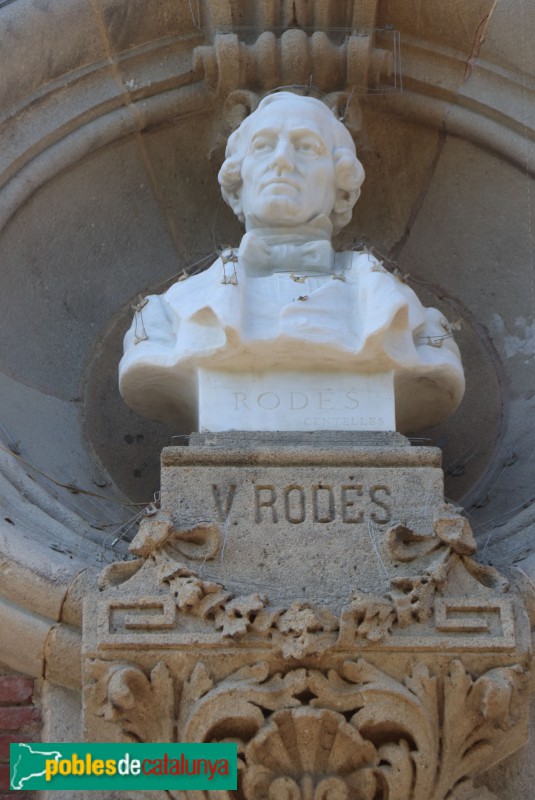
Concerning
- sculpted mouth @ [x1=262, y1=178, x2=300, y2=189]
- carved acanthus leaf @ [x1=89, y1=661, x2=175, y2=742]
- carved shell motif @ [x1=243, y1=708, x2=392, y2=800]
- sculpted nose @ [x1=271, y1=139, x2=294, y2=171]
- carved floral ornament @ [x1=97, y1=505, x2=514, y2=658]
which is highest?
sculpted nose @ [x1=271, y1=139, x2=294, y2=171]

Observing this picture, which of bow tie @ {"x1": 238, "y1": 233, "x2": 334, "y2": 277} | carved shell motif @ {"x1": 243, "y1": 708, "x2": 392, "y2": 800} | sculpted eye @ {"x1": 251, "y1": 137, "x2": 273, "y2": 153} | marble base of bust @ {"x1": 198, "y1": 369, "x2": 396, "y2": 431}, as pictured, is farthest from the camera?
sculpted eye @ {"x1": 251, "y1": 137, "x2": 273, "y2": 153}

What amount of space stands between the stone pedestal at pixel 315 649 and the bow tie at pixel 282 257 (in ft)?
4.01

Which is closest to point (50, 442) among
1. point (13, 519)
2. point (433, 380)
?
point (13, 519)

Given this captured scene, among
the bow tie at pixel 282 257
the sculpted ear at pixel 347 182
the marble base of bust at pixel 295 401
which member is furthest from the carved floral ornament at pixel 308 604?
the sculpted ear at pixel 347 182

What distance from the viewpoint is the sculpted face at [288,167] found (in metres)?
6.12

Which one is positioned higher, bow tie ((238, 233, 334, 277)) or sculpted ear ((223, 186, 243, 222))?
sculpted ear ((223, 186, 243, 222))

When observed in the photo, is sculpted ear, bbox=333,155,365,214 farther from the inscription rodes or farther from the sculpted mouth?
the inscription rodes

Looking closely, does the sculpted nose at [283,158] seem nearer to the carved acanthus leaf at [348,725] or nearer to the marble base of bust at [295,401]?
the marble base of bust at [295,401]

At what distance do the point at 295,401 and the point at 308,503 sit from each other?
1.83ft

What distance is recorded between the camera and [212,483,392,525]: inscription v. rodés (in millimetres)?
5062

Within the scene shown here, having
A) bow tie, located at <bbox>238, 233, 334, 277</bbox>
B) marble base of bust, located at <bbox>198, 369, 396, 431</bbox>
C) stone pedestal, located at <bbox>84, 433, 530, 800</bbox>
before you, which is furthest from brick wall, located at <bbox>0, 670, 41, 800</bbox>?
bow tie, located at <bbox>238, 233, 334, 277</bbox>

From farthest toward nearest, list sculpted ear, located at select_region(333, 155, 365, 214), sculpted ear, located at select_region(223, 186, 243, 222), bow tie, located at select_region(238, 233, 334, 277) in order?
sculpted ear, located at select_region(223, 186, 243, 222) < sculpted ear, located at select_region(333, 155, 365, 214) < bow tie, located at select_region(238, 233, 334, 277)

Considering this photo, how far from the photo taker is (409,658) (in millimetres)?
4793

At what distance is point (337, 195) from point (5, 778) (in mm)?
2523
